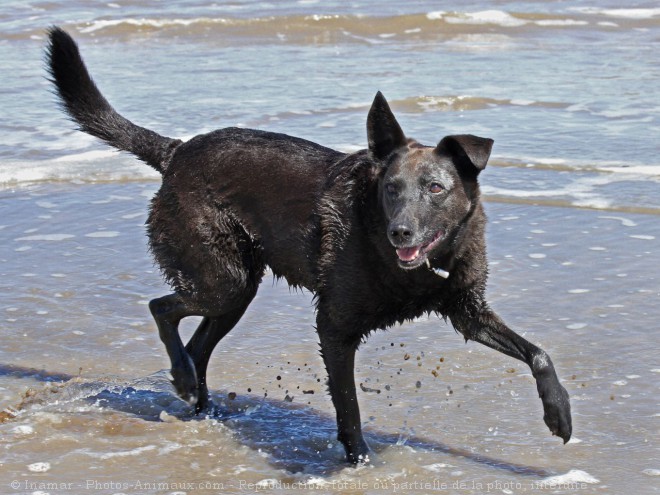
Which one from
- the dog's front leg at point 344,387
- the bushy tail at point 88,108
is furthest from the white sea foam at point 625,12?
the dog's front leg at point 344,387

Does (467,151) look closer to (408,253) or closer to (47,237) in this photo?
(408,253)

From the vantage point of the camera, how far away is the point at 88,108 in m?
5.25

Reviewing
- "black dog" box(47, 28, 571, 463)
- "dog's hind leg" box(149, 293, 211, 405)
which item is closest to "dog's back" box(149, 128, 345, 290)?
"black dog" box(47, 28, 571, 463)

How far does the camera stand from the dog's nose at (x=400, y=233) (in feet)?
13.0

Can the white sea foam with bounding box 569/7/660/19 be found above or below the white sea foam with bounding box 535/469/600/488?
below

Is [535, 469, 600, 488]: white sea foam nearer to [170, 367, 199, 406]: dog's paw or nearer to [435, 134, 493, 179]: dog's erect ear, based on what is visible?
[435, 134, 493, 179]: dog's erect ear

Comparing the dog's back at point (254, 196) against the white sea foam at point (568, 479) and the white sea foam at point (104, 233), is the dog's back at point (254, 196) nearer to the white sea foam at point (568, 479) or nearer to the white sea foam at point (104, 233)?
the white sea foam at point (568, 479)

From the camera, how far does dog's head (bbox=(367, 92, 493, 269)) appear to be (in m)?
4.04

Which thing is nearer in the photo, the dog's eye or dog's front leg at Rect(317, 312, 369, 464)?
the dog's eye

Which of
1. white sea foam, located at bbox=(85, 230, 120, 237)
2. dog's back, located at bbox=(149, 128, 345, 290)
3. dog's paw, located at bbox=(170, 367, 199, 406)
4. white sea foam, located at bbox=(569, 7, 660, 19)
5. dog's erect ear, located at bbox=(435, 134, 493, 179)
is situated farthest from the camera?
white sea foam, located at bbox=(569, 7, 660, 19)

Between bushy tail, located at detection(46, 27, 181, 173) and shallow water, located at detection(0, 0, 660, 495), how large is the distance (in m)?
1.08

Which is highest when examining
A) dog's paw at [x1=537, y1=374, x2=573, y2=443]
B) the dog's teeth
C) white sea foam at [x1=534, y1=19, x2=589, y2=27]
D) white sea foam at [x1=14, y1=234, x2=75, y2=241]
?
the dog's teeth

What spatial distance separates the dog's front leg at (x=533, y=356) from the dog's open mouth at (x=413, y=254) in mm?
400

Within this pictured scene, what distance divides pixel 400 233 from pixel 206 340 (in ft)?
4.85
